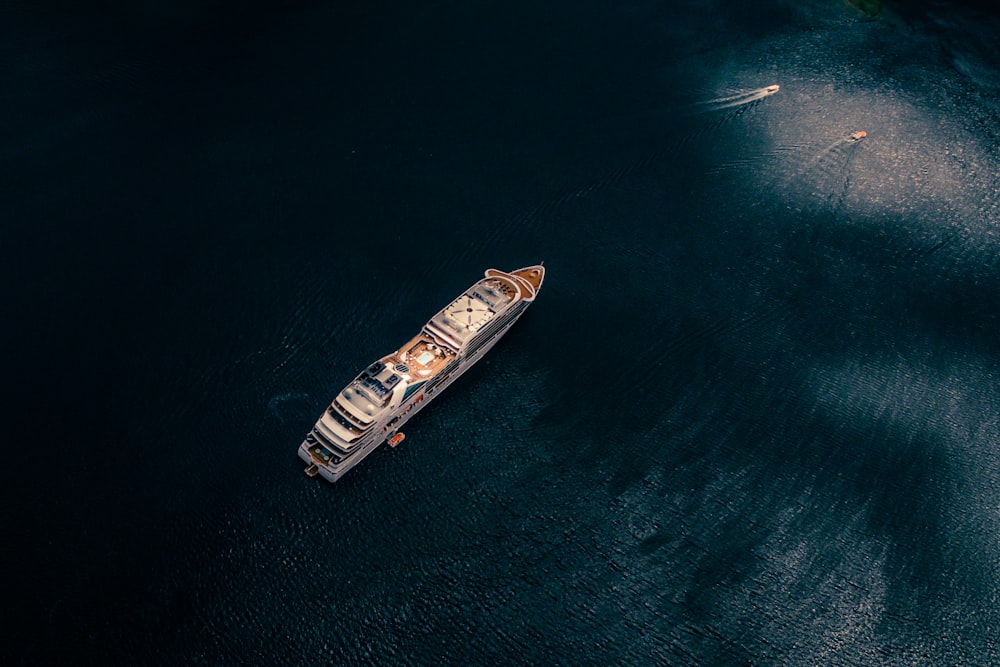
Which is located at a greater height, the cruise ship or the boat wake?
the boat wake

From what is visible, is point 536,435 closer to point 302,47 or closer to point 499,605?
point 499,605

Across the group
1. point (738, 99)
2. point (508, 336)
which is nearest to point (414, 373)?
point (508, 336)

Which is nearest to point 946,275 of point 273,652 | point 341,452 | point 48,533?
point 341,452

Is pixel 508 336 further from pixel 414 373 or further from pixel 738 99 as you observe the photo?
pixel 738 99

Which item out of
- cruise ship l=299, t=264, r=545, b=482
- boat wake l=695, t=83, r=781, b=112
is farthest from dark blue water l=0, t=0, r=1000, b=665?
cruise ship l=299, t=264, r=545, b=482

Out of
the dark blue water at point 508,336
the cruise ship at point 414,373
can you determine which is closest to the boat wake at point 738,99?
the dark blue water at point 508,336

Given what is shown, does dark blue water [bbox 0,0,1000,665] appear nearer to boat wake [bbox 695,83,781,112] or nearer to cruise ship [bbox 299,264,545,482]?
boat wake [bbox 695,83,781,112]
